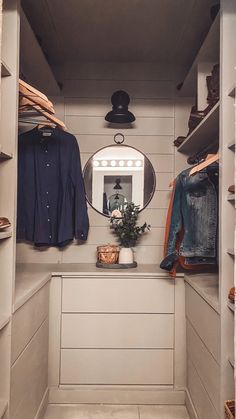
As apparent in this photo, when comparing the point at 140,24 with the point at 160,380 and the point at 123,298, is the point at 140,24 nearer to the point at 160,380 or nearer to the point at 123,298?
the point at 123,298

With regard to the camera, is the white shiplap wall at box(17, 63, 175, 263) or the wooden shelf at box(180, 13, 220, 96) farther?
the white shiplap wall at box(17, 63, 175, 263)

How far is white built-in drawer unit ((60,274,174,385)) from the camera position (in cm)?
223

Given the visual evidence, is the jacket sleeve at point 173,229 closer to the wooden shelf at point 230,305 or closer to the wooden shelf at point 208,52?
the wooden shelf at point 230,305

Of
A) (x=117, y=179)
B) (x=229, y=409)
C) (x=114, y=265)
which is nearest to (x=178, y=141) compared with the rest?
(x=117, y=179)

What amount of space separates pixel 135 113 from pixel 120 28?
64 centimetres

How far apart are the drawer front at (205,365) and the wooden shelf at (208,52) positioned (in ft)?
5.24

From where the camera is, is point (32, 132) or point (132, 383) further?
point (32, 132)

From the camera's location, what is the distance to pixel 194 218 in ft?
6.89

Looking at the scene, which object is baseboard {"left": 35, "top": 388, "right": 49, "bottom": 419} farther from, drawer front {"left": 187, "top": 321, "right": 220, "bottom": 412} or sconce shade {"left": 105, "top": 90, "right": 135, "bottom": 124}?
sconce shade {"left": 105, "top": 90, "right": 135, "bottom": 124}

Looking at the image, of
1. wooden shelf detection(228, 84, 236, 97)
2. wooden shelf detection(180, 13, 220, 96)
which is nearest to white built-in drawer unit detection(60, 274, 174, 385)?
wooden shelf detection(228, 84, 236, 97)

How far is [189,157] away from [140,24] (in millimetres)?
1013

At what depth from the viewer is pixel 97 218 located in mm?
2666

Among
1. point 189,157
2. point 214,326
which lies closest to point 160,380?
point 214,326

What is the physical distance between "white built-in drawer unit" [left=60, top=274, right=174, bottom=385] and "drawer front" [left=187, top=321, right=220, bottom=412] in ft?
0.63
